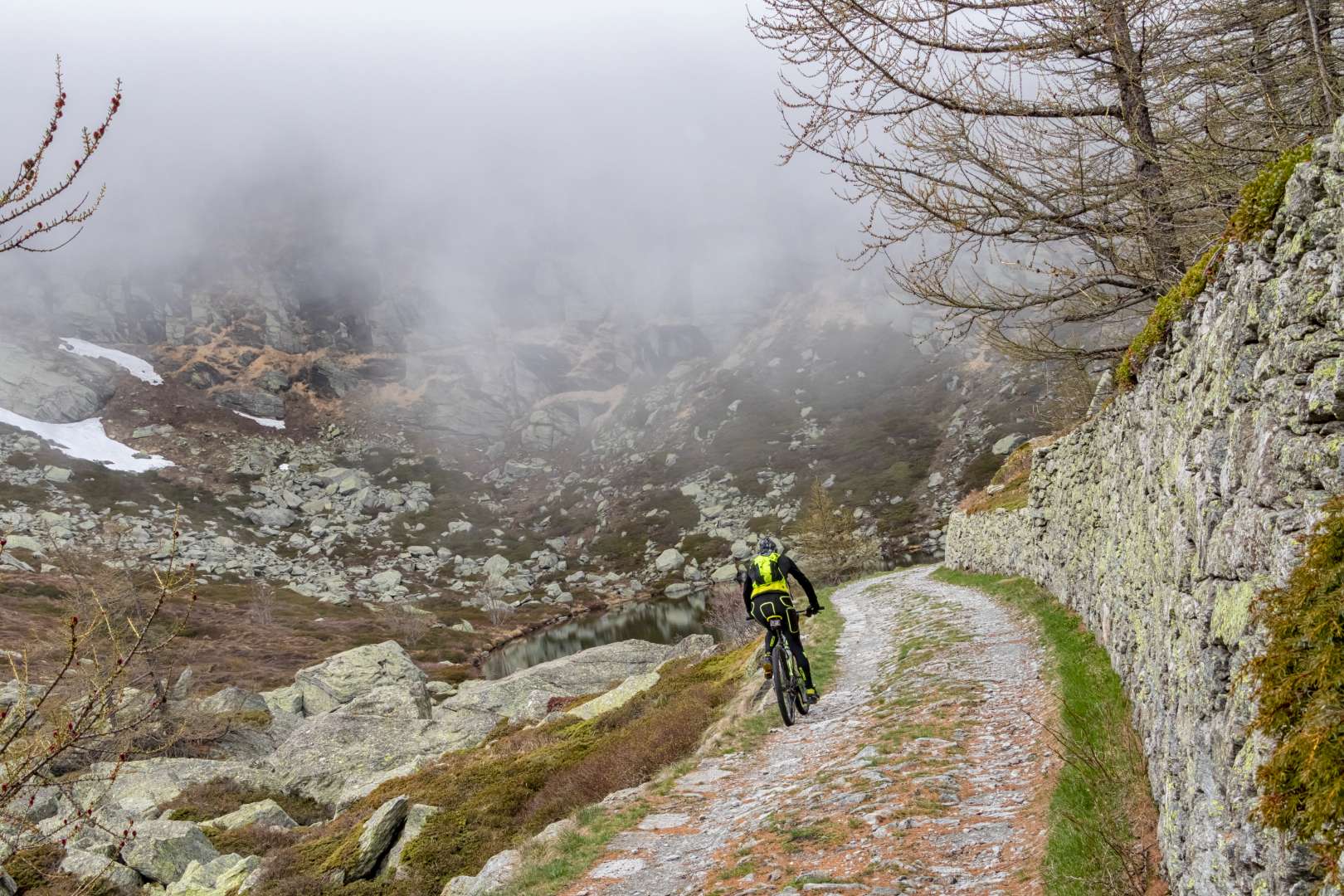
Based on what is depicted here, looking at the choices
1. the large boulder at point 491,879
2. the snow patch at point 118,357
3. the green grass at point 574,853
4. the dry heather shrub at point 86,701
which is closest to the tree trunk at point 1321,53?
the dry heather shrub at point 86,701

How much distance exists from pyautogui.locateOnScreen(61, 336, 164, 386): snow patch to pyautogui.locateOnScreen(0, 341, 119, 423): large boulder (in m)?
4.98

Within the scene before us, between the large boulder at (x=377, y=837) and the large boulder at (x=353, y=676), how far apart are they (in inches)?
1192

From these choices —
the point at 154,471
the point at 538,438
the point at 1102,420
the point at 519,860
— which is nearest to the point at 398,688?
the point at 519,860

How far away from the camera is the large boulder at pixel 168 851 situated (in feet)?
55.3

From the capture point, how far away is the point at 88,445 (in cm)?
13638

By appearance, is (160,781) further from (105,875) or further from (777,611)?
(777,611)

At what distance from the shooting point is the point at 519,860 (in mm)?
9602

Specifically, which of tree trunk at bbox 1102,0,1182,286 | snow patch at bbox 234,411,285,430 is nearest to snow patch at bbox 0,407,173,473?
snow patch at bbox 234,411,285,430

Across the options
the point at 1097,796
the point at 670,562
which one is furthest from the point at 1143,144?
the point at 670,562

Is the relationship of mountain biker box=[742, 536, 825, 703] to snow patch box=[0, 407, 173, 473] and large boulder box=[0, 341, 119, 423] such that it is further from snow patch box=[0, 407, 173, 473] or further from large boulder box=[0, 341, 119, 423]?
large boulder box=[0, 341, 119, 423]

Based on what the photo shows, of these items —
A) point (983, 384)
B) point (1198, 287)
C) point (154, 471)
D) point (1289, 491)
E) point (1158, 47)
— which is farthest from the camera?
point (983, 384)

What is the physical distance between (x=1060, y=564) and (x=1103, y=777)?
11.9 metres

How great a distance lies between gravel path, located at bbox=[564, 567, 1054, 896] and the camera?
6.77 metres

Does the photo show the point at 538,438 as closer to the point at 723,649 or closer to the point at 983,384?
the point at 983,384
